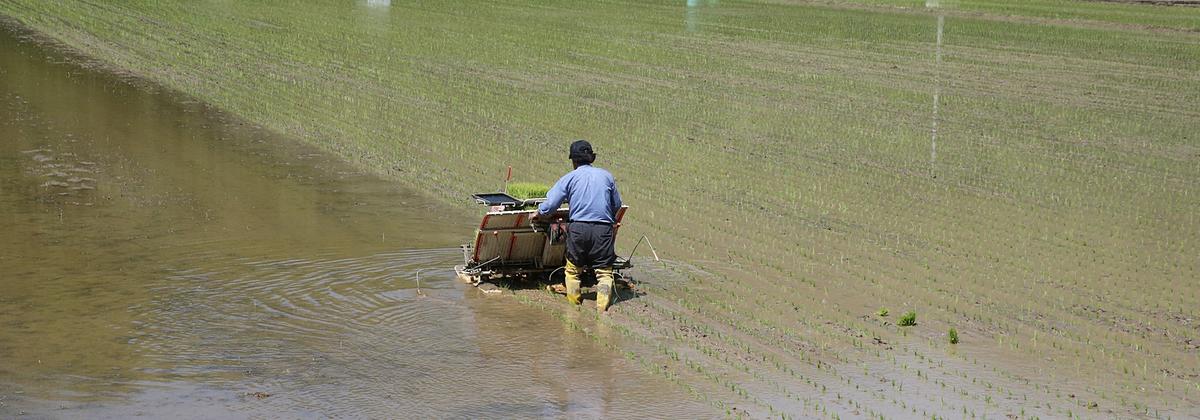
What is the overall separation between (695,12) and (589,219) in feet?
82.1

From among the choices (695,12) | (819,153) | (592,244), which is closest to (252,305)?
(592,244)

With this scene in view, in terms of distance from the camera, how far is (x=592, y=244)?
413 inches

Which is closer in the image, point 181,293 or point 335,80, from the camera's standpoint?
point 181,293

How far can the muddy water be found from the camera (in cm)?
830

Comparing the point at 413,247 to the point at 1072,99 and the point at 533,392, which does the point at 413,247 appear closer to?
the point at 533,392

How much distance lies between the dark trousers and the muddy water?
0.60 metres

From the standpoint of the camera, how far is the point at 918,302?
1084 centimetres

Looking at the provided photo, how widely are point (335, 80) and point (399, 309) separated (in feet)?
41.3

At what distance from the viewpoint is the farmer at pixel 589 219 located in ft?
34.3

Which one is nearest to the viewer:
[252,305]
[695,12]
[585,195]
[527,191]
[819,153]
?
[252,305]

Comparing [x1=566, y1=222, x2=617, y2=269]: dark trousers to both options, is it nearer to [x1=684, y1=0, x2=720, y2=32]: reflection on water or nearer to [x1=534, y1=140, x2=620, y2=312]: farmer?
[x1=534, y1=140, x2=620, y2=312]: farmer

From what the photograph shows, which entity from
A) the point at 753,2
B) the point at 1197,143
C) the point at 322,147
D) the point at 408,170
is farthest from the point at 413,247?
the point at 753,2

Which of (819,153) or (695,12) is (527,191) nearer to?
(819,153)

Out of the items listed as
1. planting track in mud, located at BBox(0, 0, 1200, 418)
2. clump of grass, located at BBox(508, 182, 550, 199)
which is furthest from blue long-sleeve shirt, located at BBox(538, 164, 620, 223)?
clump of grass, located at BBox(508, 182, 550, 199)
